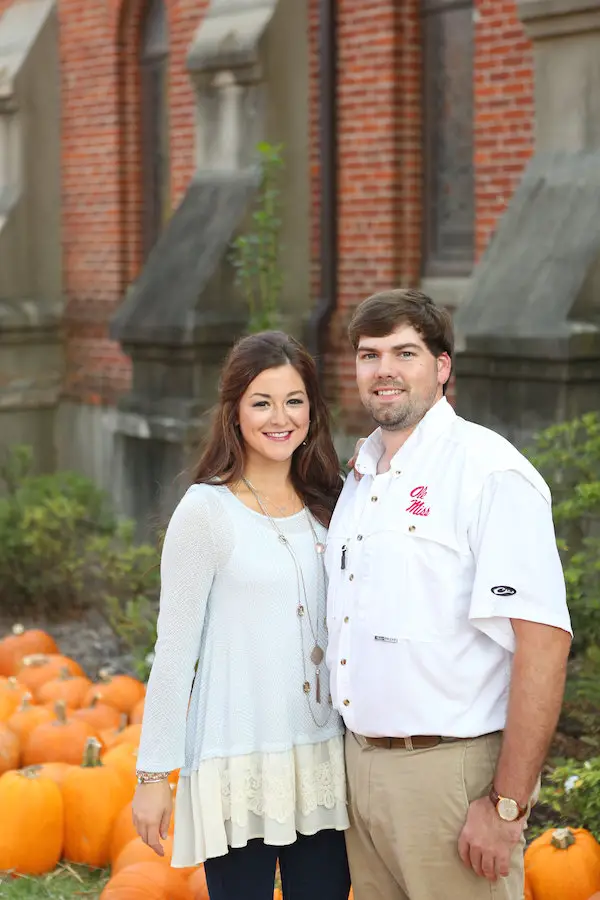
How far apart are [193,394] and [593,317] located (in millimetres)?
3599

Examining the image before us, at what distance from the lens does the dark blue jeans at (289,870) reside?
3.32 metres

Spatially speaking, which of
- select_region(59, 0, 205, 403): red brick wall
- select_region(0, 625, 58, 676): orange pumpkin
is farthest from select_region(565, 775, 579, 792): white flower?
select_region(59, 0, 205, 403): red brick wall

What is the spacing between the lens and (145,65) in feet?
41.3

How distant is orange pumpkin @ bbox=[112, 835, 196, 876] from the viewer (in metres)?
4.52

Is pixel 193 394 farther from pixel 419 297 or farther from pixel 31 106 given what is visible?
pixel 419 297

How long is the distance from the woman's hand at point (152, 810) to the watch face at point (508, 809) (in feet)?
2.72

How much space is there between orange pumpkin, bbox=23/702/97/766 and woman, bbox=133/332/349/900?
8.68ft

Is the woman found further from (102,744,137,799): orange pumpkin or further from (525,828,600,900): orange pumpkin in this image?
(102,744,137,799): orange pumpkin

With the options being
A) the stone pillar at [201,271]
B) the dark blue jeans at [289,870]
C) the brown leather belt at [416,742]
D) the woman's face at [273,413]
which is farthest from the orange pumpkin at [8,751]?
the stone pillar at [201,271]

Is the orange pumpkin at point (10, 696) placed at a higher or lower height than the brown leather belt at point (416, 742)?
lower

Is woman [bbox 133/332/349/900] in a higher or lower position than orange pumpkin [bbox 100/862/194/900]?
higher

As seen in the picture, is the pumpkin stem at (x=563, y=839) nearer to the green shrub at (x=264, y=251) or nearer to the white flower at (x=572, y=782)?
the white flower at (x=572, y=782)

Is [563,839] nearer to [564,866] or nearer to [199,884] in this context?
[564,866]

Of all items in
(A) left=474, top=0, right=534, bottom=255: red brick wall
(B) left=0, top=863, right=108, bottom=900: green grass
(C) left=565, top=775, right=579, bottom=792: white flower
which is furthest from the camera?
(A) left=474, top=0, right=534, bottom=255: red brick wall
